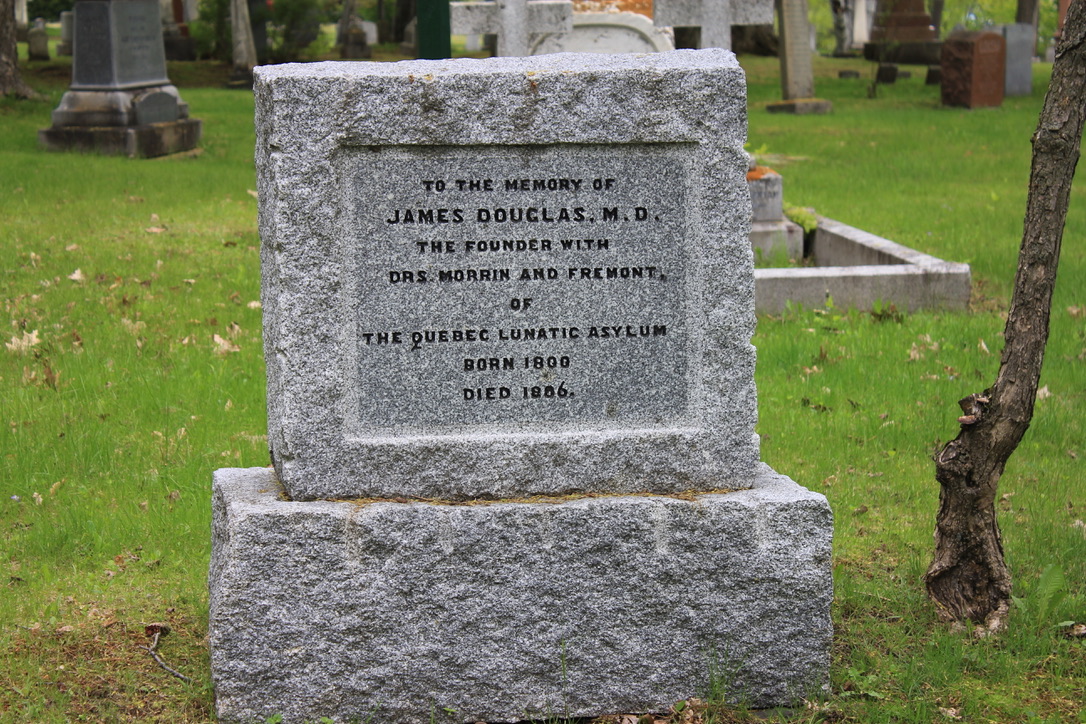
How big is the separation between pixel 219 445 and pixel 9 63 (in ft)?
47.0

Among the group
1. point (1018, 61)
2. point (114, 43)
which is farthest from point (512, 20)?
point (1018, 61)

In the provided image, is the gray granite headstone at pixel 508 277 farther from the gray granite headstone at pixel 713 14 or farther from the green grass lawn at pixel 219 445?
the gray granite headstone at pixel 713 14

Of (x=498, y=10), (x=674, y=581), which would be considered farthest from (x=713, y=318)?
(x=498, y=10)

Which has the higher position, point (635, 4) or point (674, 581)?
point (635, 4)

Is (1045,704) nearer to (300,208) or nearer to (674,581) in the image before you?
(674,581)

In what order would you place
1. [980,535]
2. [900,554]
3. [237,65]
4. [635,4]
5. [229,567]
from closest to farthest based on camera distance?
[229,567] → [980,535] → [900,554] → [635,4] → [237,65]

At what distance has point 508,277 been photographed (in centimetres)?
366

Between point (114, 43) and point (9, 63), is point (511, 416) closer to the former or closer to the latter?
point (114, 43)

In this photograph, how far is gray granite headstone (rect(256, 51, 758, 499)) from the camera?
138 inches

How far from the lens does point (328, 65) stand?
11.7ft

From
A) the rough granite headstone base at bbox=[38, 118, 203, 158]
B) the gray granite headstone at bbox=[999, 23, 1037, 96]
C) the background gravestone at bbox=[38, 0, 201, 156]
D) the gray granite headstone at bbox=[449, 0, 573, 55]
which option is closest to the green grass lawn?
the rough granite headstone base at bbox=[38, 118, 203, 158]

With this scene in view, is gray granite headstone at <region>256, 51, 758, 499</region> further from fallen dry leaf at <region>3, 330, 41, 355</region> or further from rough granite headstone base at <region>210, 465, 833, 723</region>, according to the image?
fallen dry leaf at <region>3, 330, 41, 355</region>

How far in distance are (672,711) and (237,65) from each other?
24018 millimetres

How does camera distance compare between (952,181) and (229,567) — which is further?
(952,181)
